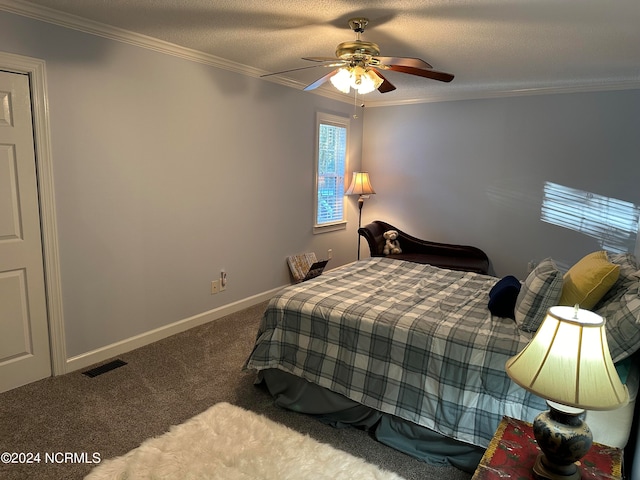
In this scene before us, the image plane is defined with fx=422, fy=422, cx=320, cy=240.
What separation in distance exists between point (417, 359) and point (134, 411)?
5.65ft

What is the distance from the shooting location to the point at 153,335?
353 centimetres

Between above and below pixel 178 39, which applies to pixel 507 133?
below

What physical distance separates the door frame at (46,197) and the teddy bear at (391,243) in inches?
139

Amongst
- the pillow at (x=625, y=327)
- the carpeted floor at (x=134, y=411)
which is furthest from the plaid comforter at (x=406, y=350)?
the pillow at (x=625, y=327)

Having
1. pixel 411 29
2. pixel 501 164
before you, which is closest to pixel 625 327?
pixel 411 29

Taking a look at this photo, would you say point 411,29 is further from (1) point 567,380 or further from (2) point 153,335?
(2) point 153,335

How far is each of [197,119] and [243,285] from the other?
1.69m

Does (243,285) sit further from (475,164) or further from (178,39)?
(475,164)

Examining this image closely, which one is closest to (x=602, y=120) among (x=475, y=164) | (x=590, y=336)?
(x=475, y=164)

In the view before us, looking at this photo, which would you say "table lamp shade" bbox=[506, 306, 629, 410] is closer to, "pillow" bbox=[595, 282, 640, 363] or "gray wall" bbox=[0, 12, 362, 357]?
"pillow" bbox=[595, 282, 640, 363]

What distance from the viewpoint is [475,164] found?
5.12 m

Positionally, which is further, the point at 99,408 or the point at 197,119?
the point at 197,119

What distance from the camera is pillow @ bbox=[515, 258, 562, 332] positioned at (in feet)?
7.10

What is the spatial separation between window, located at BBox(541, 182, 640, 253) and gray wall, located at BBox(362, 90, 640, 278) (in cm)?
7
